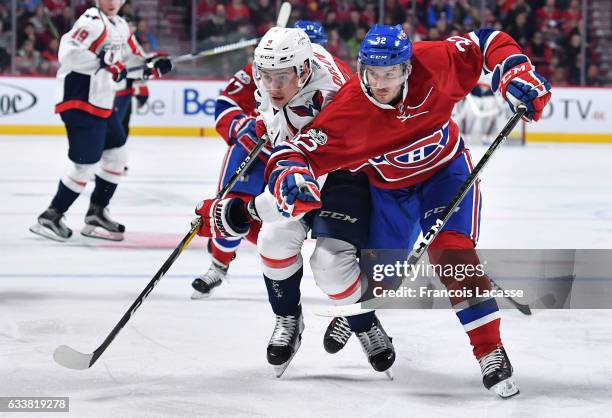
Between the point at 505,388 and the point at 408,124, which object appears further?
the point at 408,124

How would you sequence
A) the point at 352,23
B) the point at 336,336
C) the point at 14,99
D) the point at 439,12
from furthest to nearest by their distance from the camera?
the point at 439,12, the point at 352,23, the point at 14,99, the point at 336,336

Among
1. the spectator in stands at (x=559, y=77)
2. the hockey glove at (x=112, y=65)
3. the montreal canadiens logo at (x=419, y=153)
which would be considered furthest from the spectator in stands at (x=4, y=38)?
the montreal canadiens logo at (x=419, y=153)

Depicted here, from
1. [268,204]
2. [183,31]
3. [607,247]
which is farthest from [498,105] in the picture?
[268,204]

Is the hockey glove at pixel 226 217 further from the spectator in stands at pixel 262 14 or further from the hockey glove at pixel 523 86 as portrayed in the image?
the spectator in stands at pixel 262 14

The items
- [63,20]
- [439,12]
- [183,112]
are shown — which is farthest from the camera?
[439,12]

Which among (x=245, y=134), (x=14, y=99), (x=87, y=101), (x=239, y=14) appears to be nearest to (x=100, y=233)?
(x=87, y=101)

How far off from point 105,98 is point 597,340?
2.83 meters

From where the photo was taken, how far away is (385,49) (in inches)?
106

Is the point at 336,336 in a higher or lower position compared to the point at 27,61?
higher

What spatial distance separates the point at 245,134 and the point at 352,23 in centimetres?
821

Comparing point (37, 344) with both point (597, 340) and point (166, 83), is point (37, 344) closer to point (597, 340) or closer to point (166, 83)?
point (597, 340)

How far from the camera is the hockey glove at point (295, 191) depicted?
2602 mm

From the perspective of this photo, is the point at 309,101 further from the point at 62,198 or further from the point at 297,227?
the point at 62,198

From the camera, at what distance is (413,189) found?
9.79 feet
